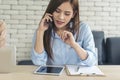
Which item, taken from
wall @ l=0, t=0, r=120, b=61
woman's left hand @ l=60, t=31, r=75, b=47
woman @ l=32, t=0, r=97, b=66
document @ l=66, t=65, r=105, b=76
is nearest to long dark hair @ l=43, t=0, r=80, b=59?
woman @ l=32, t=0, r=97, b=66

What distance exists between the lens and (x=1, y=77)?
1178mm

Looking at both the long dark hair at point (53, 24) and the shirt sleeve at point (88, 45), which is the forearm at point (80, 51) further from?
the long dark hair at point (53, 24)

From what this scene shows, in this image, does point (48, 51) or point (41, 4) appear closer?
point (48, 51)

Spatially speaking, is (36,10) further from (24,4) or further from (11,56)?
(11,56)

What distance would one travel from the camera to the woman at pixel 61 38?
150cm

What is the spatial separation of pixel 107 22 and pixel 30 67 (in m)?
2.07

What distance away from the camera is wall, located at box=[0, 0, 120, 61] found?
314cm

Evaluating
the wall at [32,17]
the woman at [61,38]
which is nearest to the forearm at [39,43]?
the woman at [61,38]

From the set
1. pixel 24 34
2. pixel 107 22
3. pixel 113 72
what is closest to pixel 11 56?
pixel 113 72

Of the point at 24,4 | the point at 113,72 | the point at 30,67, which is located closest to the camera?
the point at 113,72

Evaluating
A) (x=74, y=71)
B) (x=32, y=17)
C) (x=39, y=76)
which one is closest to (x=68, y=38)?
(x=74, y=71)

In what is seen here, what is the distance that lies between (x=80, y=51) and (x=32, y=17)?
1.86 m

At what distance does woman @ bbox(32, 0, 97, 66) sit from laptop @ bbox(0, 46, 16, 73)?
0.87 feet

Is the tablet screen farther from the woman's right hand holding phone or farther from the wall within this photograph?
the wall
